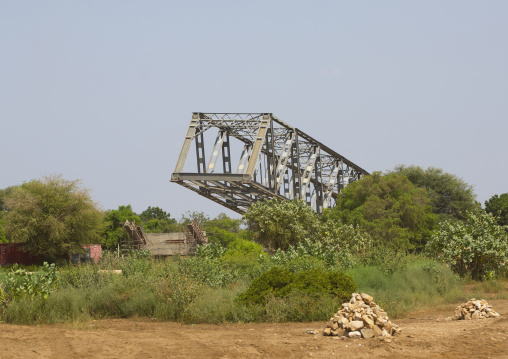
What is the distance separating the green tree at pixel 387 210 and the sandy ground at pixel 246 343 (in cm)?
2640

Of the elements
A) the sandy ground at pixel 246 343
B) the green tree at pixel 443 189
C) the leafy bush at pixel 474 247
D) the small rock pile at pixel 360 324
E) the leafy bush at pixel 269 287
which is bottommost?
the sandy ground at pixel 246 343

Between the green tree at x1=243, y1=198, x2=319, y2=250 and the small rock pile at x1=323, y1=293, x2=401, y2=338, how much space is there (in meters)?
20.3

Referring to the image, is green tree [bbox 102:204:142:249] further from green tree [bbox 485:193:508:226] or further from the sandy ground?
the sandy ground

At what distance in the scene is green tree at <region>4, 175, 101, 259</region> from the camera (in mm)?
45000

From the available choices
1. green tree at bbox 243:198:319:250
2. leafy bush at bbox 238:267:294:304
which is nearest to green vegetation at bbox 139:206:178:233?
green tree at bbox 243:198:319:250

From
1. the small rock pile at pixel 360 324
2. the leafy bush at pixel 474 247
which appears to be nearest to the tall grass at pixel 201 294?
the leafy bush at pixel 474 247

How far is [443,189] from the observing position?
194ft

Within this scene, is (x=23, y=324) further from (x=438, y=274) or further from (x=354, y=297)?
(x=438, y=274)

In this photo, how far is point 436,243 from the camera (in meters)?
26.6

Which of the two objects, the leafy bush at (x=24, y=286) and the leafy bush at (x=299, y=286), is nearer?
the leafy bush at (x=24, y=286)

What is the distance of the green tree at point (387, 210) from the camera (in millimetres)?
41125

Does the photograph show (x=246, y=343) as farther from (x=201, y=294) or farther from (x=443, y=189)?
(x=443, y=189)

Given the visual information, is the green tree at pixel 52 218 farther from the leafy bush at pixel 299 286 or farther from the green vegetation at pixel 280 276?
the leafy bush at pixel 299 286

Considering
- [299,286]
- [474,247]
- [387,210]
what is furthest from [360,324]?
[387,210]
